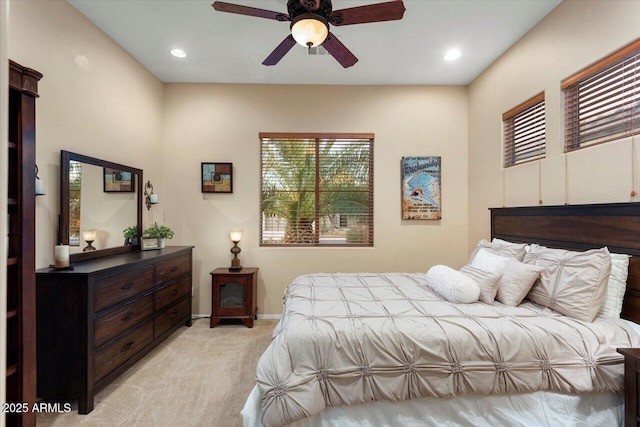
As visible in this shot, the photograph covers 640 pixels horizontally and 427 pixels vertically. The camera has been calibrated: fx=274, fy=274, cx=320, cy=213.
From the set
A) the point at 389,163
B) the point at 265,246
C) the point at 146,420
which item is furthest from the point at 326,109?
the point at 146,420

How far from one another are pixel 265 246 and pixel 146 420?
2.17 meters

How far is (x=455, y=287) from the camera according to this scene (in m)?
2.00

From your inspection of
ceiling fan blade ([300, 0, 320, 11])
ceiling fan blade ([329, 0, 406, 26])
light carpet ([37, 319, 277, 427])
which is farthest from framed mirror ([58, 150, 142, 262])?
ceiling fan blade ([329, 0, 406, 26])

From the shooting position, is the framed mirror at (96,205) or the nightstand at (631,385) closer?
the nightstand at (631,385)

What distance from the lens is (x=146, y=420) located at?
1854 millimetres

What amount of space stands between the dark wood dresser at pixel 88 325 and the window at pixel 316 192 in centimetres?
173

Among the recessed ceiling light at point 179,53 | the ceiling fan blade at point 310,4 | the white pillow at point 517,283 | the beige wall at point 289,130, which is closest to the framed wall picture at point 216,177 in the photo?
the beige wall at point 289,130

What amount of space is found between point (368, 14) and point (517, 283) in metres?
2.13

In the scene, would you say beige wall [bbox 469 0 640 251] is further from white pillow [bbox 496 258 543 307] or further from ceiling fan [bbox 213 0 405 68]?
ceiling fan [bbox 213 0 405 68]

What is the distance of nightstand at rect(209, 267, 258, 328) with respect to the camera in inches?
131

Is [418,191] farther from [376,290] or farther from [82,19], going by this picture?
[82,19]

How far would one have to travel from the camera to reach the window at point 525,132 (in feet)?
8.54

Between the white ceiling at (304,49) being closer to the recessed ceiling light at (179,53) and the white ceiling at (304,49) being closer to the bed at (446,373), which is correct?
the recessed ceiling light at (179,53)

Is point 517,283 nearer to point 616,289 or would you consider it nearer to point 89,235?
point 616,289
